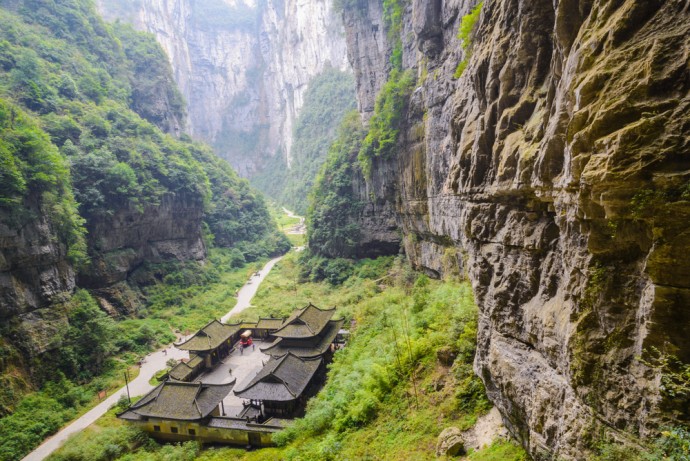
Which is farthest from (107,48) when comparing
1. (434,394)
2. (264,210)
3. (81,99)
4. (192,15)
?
(192,15)

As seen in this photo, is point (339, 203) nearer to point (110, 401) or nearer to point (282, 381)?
point (282, 381)

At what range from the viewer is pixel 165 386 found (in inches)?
862

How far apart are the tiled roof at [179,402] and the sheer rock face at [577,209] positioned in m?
16.3

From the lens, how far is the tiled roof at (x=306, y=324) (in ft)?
86.0

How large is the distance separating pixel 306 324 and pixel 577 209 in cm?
2266

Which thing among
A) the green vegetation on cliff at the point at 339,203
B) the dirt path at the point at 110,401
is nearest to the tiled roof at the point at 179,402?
the dirt path at the point at 110,401

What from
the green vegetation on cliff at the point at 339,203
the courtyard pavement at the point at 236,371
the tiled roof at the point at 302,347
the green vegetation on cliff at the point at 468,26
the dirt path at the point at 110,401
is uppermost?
the green vegetation on cliff at the point at 468,26

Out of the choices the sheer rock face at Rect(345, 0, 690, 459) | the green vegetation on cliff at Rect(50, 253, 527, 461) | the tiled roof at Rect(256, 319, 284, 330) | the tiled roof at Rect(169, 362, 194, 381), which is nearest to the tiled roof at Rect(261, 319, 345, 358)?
the green vegetation on cliff at Rect(50, 253, 527, 461)

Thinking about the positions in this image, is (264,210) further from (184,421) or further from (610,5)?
(610,5)

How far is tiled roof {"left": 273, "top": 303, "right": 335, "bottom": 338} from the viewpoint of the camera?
86.0 feet

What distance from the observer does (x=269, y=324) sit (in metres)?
33.0

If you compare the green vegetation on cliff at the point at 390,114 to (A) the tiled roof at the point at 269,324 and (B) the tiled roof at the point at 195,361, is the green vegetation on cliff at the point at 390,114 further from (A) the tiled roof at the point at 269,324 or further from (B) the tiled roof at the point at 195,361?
(B) the tiled roof at the point at 195,361

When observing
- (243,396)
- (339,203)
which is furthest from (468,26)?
(339,203)

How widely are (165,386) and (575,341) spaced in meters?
22.4
